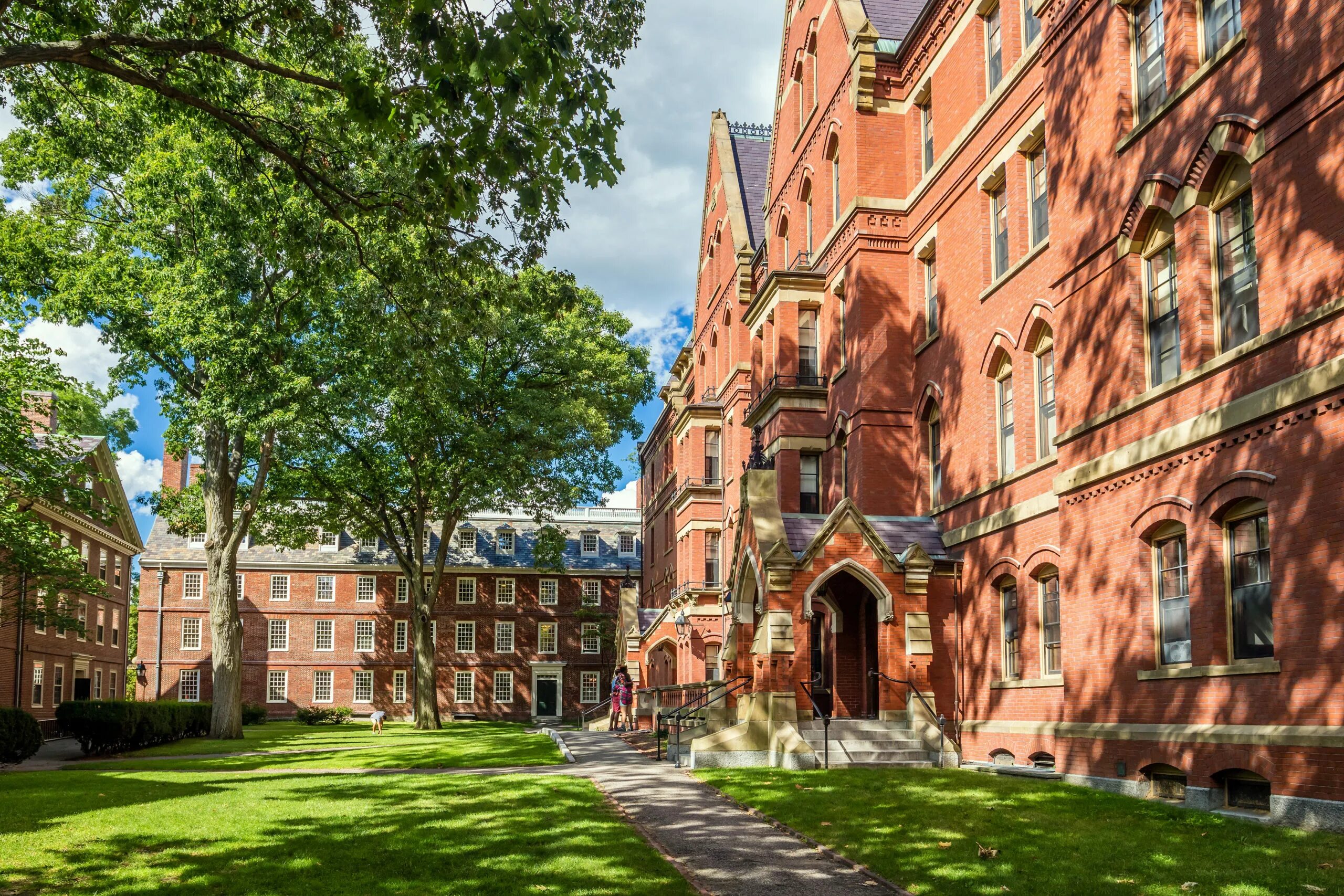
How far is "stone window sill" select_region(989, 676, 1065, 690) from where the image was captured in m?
16.9

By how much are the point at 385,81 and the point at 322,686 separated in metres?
53.8

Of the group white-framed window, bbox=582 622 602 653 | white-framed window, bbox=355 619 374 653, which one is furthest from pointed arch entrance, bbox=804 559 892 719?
white-framed window, bbox=355 619 374 653

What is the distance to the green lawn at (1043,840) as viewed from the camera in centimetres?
876

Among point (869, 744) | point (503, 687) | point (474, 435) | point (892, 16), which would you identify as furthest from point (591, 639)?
point (869, 744)

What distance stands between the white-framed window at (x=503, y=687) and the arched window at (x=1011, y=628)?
151ft

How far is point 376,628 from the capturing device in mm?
60469

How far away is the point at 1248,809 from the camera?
38.2 ft

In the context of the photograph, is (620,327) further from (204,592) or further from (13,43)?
(13,43)

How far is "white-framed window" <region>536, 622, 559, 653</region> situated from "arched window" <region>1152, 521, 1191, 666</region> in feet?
168

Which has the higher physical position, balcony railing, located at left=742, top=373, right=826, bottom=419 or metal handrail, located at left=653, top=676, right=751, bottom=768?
balcony railing, located at left=742, top=373, right=826, bottom=419

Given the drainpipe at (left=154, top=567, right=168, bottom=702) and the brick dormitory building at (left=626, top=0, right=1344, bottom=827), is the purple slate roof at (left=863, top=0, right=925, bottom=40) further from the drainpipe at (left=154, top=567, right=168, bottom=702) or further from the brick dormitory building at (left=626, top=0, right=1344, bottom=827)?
the drainpipe at (left=154, top=567, right=168, bottom=702)

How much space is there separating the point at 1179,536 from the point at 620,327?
3414 cm

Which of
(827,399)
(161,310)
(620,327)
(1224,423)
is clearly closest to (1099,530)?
(1224,423)

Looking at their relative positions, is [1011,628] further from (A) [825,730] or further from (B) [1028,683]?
(A) [825,730]
